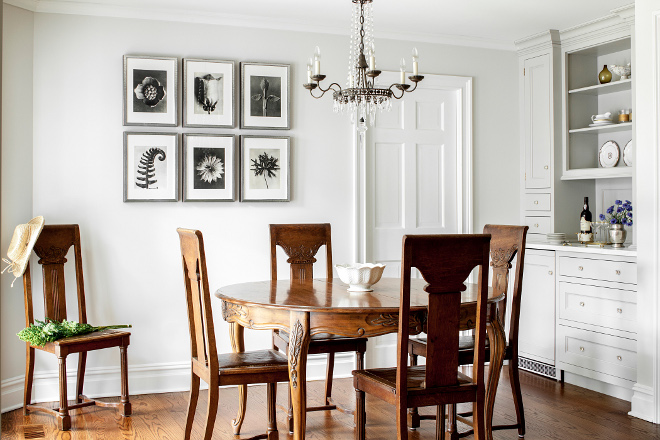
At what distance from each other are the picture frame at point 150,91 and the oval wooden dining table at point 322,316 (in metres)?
1.58

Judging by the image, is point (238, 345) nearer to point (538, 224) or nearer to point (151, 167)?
point (151, 167)

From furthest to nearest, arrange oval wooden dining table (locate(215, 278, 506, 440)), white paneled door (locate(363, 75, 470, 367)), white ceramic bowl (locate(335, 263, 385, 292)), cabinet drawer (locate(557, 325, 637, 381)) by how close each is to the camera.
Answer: white paneled door (locate(363, 75, 470, 367))
cabinet drawer (locate(557, 325, 637, 381))
white ceramic bowl (locate(335, 263, 385, 292))
oval wooden dining table (locate(215, 278, 506, 440))

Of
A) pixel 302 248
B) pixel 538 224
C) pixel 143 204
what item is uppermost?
pixel 143 204

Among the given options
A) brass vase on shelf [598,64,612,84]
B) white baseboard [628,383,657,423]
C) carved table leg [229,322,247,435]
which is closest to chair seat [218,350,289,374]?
carved table leg [229,322,247,435]

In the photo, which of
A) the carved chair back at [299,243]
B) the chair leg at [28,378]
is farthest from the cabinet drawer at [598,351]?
the chair leg at [28,378]

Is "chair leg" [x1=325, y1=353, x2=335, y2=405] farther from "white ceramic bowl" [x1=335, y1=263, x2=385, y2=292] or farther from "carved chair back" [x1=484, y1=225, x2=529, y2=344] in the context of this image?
"carved chair back" [x1=484, y1=225, x2=529, y2=344]

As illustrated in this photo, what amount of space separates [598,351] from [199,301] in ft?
8.70

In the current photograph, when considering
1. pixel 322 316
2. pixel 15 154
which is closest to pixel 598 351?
pixel 322 316

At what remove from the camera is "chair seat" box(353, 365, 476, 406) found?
233cm

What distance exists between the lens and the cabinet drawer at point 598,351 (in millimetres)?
3754

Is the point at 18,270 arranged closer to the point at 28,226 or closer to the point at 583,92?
the point at 28,226

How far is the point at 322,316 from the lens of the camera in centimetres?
248

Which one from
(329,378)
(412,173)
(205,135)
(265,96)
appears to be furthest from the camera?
(412,173)

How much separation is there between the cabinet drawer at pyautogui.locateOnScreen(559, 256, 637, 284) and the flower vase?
0.90 feet
